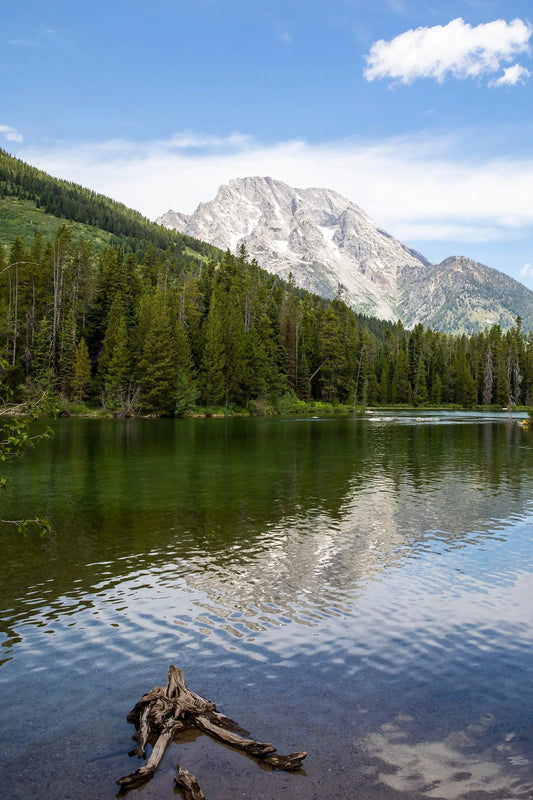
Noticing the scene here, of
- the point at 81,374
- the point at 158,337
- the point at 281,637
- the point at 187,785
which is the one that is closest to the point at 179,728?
the point at 187,785

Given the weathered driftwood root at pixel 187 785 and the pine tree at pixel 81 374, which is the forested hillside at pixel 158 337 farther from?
the weathered driftwood root at pixel 187 785

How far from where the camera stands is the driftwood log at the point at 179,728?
21.7ft

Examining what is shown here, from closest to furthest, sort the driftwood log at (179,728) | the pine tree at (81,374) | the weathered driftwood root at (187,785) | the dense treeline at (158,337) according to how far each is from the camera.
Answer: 1. the weathered driftwood root at (187,785)
2. the driftwood log at (179,728)
3. the pine tree at (81,374)
4. the dense treeline at (158,337)

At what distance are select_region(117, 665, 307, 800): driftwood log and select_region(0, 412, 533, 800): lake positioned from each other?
151 millimetres

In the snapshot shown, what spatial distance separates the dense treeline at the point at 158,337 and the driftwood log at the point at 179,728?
70.7m

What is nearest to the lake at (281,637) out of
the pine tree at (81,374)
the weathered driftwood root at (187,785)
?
the weathered driftwood root at (187,785)

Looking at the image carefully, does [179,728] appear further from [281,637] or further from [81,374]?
[81,374]

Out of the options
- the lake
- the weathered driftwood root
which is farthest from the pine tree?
the weathered driftwood root

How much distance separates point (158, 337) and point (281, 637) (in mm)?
84514

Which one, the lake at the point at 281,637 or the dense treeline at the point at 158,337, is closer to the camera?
the lake at the point at 281,637

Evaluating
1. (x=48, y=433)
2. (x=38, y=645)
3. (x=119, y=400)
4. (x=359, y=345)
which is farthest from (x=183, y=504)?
(x=359, y=345)

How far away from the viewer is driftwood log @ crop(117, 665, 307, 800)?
660cm

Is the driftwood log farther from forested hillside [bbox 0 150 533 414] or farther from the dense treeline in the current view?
the dense treeline

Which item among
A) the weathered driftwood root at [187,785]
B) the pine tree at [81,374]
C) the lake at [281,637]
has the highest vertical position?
the pine tree at [81,374]
